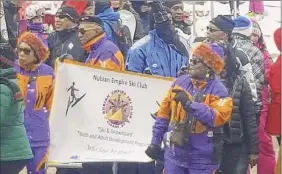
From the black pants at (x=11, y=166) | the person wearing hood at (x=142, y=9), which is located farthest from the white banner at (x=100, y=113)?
the person wearing hood at (x=142, y=9)

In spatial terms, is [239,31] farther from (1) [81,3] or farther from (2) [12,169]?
(2) [12,169]

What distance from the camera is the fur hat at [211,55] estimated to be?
679 centimetres

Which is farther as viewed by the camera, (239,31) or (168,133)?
(239,31)

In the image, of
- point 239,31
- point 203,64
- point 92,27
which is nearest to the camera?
point 203,64

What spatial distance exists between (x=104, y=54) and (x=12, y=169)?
1.55 metres

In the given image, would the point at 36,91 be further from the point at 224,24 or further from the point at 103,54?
the point at 224,24

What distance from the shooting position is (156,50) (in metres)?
8.13

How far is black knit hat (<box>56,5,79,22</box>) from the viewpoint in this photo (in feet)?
28.8

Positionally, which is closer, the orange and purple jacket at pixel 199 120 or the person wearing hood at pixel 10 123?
the person wearing hood at pixel 10 123

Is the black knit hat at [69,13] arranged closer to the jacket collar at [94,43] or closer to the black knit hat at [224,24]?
the jacket collar at [94,43]

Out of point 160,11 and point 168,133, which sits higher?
point 160,11

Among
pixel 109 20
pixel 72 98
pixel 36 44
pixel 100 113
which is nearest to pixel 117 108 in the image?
pixel 100 113

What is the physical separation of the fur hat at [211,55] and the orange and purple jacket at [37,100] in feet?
5.50

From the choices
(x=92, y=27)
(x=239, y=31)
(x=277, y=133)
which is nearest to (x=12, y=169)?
(x=92, y=27)
